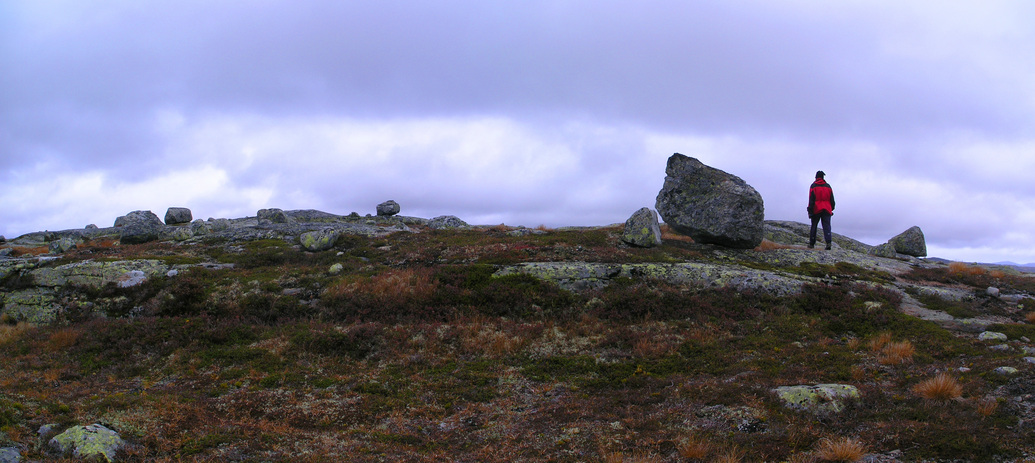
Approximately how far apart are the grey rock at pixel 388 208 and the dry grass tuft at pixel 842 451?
175ft

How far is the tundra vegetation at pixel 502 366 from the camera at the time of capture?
8648mm

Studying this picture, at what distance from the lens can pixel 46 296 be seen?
1905cm

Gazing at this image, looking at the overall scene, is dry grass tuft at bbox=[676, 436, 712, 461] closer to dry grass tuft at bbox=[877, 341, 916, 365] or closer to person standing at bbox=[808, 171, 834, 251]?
dry grass tuft at bbox=[877, 341, 916, 365]

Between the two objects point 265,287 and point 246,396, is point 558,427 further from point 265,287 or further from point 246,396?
point 265,287

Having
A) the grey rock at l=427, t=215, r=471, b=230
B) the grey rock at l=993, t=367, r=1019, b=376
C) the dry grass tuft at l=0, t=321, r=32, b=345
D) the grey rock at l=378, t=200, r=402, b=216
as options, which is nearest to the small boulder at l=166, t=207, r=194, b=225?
the grey rock at l=378, t=200, r=402, b=216

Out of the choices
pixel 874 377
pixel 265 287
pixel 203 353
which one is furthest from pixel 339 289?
pixel 874 377

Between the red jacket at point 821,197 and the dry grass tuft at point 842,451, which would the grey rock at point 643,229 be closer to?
the red jacket at point 821,197

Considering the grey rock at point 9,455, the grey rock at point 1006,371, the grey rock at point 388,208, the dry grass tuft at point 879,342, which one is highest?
the grey rock at point 388,208

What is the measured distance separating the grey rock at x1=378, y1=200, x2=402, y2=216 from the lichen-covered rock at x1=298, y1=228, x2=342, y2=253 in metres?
28.0

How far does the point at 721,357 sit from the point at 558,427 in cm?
619

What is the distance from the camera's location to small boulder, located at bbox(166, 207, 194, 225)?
51.1 m

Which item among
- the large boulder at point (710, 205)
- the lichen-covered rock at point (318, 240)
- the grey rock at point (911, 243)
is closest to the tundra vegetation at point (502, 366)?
the large boulder at point (710, 205)

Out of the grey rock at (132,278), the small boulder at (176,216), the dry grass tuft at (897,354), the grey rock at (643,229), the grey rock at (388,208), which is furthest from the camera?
the grey rock at (388,208)

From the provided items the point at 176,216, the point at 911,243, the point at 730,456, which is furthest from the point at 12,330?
the point at 911,243
